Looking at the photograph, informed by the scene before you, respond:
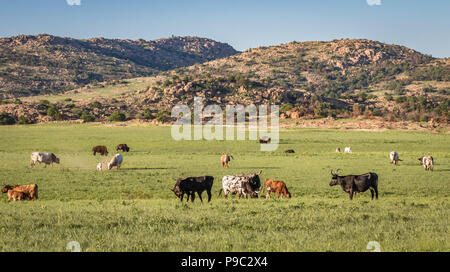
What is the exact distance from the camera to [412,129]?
7962 cm

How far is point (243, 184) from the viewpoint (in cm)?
2048

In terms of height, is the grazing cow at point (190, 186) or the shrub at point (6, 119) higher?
the shrub at point (6, 119)

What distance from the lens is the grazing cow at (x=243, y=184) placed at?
20.4 metres

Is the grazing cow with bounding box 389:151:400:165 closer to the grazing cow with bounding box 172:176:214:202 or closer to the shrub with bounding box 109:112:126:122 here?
→ the grazing cow with bounding box 172:176:214:202

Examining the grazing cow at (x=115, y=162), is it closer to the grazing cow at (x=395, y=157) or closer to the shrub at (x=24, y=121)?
the grazing cow at (x=395, y=157)

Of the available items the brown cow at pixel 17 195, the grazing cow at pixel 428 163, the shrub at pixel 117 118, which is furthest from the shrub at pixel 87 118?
the brown cow at pixel 17 195

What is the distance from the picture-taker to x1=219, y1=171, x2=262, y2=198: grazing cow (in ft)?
Result: 67.0
